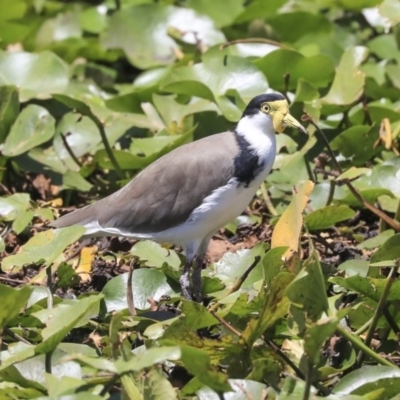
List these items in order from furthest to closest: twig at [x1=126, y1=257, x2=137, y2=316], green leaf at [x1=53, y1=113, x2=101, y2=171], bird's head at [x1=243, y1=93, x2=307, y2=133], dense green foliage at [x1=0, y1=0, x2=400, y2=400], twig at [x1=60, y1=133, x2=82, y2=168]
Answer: green leaf at [x1=53, y1=113, x2=101, y2=171]
twig at [x1=60, y1=133, x2=82, y2=168]
bird's head at [x1=243, y1=93, x2=307, y2=133]
twig at [x1=126, y1=257, x2=137, y2=316]
dense green foliage at [x1=0, y1=0, x2=400, y2=400]

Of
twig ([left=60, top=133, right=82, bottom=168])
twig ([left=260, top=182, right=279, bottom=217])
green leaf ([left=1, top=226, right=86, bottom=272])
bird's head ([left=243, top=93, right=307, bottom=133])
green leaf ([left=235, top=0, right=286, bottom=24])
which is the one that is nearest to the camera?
green leaf ([left=1, top=226, right=86, bottom=272])

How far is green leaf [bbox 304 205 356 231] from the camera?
13.9 feet

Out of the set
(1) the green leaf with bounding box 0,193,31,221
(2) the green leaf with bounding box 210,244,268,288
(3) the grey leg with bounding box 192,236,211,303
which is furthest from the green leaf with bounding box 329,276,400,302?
(1) the green leaf with bounding box 0,193,31,221

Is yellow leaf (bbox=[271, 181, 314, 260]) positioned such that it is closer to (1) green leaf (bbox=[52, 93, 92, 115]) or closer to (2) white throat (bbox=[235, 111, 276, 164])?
(2) white throat (bbox=[235, 111, 276, 164])

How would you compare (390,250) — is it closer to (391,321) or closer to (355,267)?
(391,321)

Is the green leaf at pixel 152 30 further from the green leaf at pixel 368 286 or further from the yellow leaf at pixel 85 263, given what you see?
the green leaf at pixel 368 286

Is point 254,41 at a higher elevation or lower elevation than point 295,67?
higher

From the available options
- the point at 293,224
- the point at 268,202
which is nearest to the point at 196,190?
the point at 268,202

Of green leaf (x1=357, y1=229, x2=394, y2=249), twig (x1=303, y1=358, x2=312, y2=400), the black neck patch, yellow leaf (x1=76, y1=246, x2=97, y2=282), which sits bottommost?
green leaf (x1=357, y1=229, x2=394, y2=249)

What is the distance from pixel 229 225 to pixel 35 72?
58.4 inches

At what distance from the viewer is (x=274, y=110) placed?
470 centimetres

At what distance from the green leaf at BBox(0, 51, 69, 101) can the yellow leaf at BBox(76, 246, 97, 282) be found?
130 centimetres

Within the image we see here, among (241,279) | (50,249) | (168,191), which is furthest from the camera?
(168,191)

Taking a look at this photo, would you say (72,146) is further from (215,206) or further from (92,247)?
(215,206)
